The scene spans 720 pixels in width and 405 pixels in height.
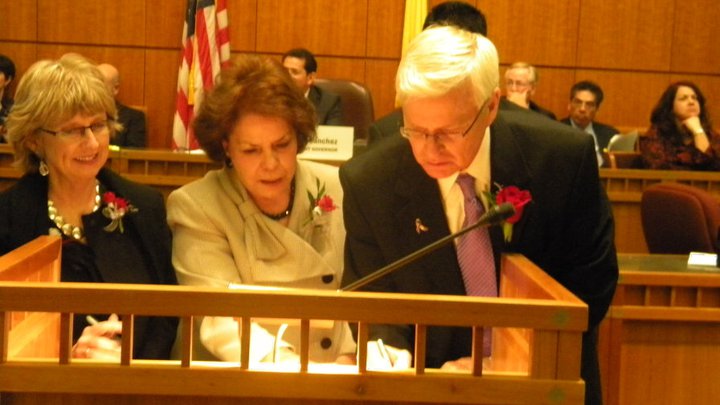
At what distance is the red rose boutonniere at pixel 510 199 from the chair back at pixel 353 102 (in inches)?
217

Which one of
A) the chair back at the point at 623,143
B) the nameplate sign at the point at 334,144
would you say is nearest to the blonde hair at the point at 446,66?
the nameplate sign at the point at 334,144

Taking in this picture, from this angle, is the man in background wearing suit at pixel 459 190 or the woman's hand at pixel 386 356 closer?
the woman's hand at pixel 386 356

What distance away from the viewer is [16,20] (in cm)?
923

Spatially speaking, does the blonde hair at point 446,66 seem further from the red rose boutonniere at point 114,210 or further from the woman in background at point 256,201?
the red rose boutonniere at point 114,210

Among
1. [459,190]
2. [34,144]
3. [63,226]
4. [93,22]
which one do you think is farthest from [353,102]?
[459,190]

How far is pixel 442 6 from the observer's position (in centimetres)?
422

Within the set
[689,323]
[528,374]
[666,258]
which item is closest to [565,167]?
[528,374]

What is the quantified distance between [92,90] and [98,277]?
0.49m

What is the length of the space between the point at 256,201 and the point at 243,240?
136mm

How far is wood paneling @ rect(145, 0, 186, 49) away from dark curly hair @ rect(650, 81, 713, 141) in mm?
4061

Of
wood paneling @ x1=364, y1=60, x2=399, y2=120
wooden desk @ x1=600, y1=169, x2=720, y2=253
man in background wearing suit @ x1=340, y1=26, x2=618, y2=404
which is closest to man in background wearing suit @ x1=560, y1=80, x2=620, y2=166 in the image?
wood paneling @ x1=364, y1=60, x2=399, y2=120

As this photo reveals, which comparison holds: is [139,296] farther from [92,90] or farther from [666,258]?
[666,258]

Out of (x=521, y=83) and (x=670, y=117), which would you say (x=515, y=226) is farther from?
(x=521, y=83)

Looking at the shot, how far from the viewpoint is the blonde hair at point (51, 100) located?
8.88 ft
